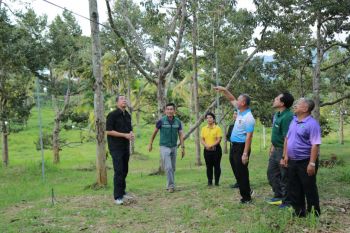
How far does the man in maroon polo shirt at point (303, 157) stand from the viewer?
5137 mm

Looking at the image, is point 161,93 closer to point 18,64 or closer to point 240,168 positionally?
point 18,64

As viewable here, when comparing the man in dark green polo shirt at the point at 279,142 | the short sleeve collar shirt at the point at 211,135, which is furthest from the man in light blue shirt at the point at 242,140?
the short sleeve collar shirt at the point at 211,135

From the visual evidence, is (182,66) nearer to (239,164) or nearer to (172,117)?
(172,117)

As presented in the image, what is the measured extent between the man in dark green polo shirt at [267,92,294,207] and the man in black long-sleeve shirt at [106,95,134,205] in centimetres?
239

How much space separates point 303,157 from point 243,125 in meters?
1.33

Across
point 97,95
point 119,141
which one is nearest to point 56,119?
point 97,95

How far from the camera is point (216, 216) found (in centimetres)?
597

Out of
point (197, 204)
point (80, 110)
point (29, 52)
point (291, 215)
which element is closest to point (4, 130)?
point (29, 52)

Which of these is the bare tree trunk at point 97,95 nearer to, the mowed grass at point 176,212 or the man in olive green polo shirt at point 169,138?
the mowed grass at point 176,212

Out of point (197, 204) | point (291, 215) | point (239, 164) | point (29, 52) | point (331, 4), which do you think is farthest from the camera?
point (29, 52)

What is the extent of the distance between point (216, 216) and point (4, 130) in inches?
564

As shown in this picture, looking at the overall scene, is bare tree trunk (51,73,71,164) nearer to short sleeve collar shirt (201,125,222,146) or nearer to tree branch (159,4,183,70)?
tree branch (159,4,183,70)

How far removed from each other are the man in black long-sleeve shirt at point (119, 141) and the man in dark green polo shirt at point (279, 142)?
7.83ft

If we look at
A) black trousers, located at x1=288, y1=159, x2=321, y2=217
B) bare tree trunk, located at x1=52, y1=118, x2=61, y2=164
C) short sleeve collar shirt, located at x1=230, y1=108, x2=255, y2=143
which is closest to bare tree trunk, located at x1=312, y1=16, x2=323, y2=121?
short sleeve collar shirt, located at x1=230, y1=108, x2=255, y2=143
